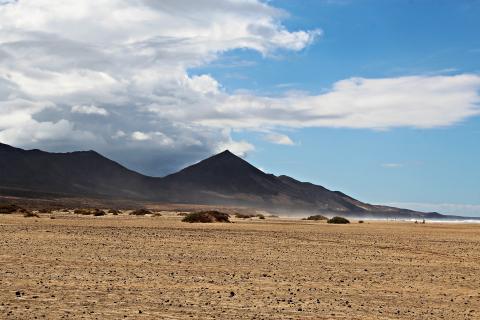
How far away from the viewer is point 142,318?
10.8 m

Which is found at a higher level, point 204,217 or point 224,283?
point 204,217

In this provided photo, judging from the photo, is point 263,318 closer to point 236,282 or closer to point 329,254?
point 236,282

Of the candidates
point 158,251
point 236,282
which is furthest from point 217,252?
point 236,282

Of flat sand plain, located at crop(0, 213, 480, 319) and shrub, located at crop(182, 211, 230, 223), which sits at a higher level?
shrub, located at crop(182, 211, 230, 223)

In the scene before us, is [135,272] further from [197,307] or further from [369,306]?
[369,306]

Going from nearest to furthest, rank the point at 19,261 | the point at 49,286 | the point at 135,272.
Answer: the point at 49,286 → the point at 135,272 → the point at 19,261

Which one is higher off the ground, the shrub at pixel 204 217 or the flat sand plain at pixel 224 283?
the shrub at pixel 204 217

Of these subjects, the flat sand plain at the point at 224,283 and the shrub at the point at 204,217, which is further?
the shrub at the point at 204,217

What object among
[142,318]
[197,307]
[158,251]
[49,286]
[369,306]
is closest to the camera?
[142,318]

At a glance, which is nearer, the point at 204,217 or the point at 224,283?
the point at 224,283

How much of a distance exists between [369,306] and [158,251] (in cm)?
1277

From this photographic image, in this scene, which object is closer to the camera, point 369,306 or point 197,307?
point 197,307

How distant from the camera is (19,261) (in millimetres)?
18469

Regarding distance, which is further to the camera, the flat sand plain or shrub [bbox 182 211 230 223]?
shrub [bbox 182 211 230 223]
